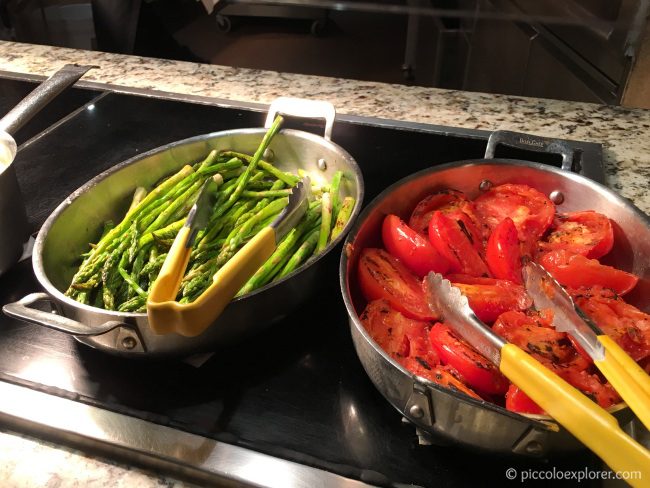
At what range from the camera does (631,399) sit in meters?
0.66

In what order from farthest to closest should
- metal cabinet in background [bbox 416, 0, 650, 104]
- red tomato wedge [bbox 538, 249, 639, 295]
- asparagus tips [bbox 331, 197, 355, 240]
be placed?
1. metal cabinet in background [bbox 416, 0, 650, 104]
2. asparagus tips [bbox 331, 197, 355, 240]
3. red tomato wedge [bbox 538, 249, 639, 295]

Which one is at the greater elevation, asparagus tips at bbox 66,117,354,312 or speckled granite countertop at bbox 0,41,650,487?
speckled granite countertop at bbox 0,41,650,487

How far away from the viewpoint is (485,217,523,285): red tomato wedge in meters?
0.97

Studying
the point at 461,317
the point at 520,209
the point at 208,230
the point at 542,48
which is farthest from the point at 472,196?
the point at 542,48

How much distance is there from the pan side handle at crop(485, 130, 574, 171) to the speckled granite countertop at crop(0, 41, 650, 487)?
0.57ft

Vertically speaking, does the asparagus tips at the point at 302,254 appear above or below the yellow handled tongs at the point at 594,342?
below

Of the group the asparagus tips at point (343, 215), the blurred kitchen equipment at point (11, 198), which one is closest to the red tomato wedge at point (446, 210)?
the asparagus tips at point (343, 215)

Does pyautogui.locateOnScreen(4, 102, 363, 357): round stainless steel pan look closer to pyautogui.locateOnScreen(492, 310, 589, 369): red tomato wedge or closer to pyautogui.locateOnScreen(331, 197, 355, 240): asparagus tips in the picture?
pyautogui.locateOnScreen(331, 197, 355, 240): asparagus tips

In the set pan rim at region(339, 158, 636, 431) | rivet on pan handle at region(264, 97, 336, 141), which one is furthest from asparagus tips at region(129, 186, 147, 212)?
pan rim at region(339, 158, 636, 431)

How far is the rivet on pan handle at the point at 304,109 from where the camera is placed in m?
1.36

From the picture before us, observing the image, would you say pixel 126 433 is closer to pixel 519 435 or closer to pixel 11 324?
pixel 11 324

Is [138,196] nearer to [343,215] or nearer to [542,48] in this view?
[343,215]

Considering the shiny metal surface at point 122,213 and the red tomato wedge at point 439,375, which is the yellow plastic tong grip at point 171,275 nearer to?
the shiny metal surface at point 122,213

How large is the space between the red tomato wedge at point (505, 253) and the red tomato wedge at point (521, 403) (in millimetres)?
259
